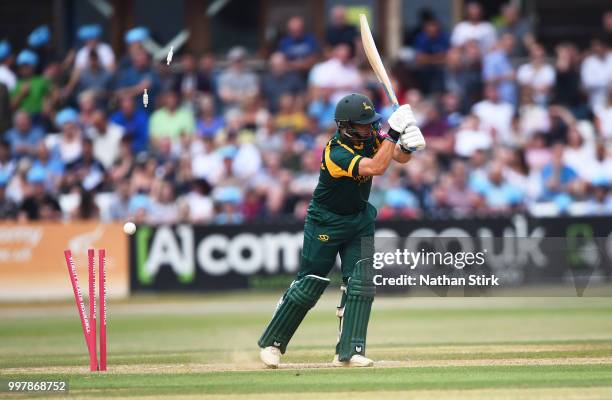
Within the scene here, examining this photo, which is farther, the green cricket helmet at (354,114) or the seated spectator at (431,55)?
the seated spectator at (431,55)

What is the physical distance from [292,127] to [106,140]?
322cm

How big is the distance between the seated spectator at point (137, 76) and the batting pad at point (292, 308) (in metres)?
11.8

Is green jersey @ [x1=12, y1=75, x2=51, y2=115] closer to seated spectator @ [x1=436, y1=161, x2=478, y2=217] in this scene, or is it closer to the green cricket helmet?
seated spectator @ [x1=436, y1=161, x2=478, y2=217]

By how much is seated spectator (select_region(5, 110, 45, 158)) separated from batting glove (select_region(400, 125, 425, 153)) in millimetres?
13536

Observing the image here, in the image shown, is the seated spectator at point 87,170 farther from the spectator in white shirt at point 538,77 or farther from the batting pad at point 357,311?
the batting pad at point 357,311

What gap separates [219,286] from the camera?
66.3 ft

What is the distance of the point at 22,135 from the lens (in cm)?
2222

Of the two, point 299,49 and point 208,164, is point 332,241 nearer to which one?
point 208,164

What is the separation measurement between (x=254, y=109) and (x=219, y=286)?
11.1 ft

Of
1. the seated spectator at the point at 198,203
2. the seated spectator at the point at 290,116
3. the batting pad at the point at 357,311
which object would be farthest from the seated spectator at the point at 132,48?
the batting pad at the point at 357,311

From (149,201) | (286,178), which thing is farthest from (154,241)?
(286,178)

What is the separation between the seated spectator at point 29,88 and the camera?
22625mm

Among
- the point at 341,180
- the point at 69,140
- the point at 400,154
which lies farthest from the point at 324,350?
the point at 69,140

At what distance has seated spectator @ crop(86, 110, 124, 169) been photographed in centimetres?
2152
